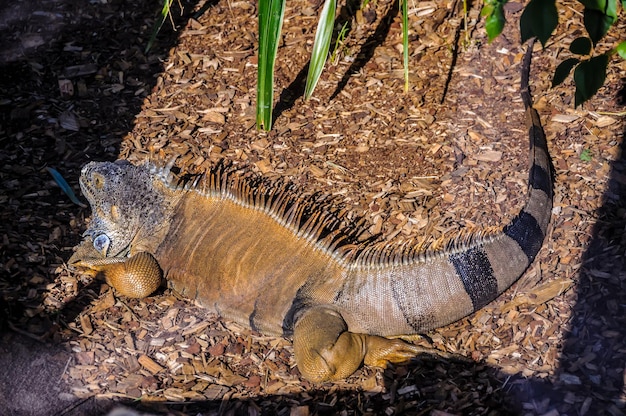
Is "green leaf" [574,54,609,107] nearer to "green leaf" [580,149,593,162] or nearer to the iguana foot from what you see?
the iguana foot

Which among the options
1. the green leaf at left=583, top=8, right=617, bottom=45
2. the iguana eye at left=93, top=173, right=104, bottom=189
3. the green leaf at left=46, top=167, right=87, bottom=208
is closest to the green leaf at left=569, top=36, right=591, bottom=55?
the green leaf at left=583, top=8, right=617, bottom=45

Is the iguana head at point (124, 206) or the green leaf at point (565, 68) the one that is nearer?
the green leaf at point (565, 68)

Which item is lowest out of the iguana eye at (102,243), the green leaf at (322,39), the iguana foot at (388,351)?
the iguana foot at (388,351)

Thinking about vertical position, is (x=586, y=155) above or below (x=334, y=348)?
above

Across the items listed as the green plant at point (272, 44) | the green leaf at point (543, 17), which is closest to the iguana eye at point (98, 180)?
the green plant at point (272, 44)

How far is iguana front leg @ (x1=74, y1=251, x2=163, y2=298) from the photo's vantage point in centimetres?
455

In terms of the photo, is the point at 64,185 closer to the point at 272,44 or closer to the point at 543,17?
the point at 272,44

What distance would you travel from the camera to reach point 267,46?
4449 millimetres

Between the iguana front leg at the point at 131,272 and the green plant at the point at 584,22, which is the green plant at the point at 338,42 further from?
the green plant at the point at 584,22

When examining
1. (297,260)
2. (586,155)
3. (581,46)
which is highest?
(581,46)

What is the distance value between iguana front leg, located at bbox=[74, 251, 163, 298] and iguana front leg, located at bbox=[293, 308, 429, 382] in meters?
1.13

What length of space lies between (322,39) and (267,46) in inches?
21.9

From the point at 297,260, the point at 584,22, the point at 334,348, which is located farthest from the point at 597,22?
the point at 297,260

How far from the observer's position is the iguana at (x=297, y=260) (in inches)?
157
